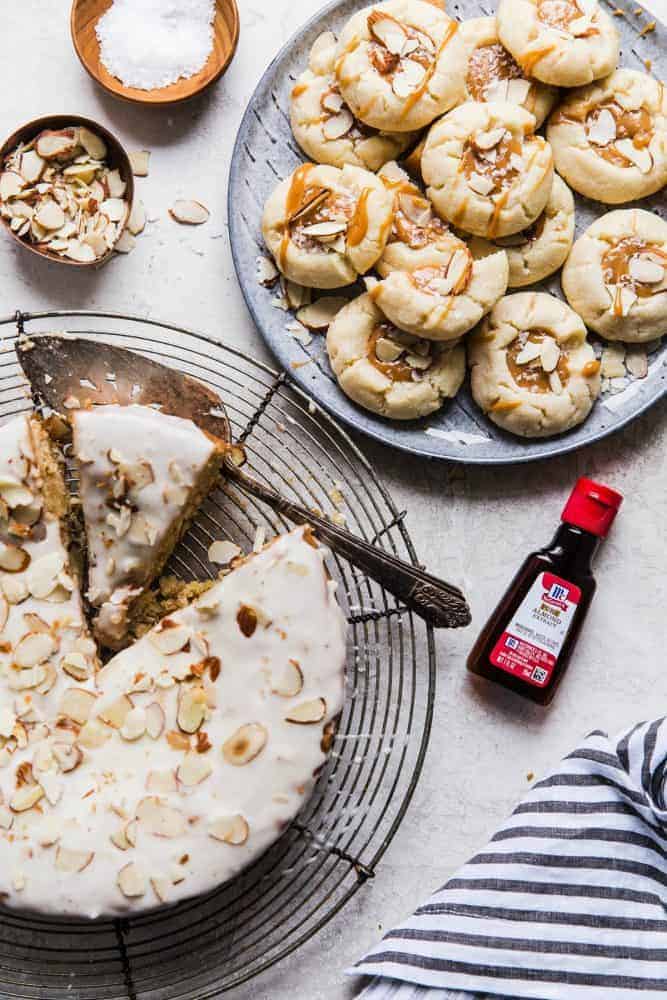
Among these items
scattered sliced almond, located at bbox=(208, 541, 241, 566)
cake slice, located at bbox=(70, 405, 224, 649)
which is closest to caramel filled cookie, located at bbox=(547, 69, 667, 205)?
cake slice, located at bbox=(70, 405, 224, 649)

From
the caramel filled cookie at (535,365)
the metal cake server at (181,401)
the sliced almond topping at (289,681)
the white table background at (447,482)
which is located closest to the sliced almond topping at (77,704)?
the sliced almond topping at (289,681)

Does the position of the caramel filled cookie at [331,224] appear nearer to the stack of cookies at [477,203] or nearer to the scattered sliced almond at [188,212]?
the stack of cookies at [477,203]

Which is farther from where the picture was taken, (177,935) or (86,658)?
(177,935)

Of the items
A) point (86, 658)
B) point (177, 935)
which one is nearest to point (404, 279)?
point (86, 658)

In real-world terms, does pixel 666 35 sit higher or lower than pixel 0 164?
higher

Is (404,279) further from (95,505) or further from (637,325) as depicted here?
(95,505)

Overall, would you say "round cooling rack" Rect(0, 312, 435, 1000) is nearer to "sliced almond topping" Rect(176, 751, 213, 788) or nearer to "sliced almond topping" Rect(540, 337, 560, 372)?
"sliced almond topping" Rect(176, 751, 213, 788)
